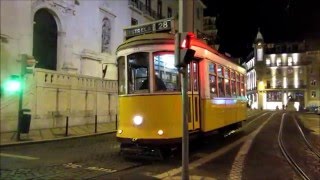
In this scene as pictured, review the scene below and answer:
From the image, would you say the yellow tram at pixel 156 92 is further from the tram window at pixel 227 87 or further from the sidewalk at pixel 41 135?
the sidewalk at pixel 41 135

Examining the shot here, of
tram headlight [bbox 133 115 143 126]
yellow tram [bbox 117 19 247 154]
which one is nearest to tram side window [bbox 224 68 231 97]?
yellow tram [bbox 117 19 247 154]

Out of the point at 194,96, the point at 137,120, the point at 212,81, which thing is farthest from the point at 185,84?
the point at 212,81

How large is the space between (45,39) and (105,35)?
288 inches

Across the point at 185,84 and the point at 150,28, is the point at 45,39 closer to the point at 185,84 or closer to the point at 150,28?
the point at 150,28

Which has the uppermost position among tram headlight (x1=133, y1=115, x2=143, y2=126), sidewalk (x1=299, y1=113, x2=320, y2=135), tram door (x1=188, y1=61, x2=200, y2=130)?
tram door (x1=188, y1=61, x2=200, y2=130)

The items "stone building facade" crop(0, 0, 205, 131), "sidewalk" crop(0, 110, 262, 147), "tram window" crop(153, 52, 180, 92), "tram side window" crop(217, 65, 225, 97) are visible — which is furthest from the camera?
"stone building facade" crop(0, 0, 205, 131)

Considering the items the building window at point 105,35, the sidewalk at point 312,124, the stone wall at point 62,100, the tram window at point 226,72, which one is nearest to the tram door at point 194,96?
the tram window at point 226,72

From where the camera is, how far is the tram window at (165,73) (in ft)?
41.8

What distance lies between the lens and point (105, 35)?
34.8m

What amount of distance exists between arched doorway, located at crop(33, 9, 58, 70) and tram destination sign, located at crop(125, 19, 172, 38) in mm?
13099

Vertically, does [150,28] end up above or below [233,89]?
above

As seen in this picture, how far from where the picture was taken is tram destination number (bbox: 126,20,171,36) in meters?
13.7

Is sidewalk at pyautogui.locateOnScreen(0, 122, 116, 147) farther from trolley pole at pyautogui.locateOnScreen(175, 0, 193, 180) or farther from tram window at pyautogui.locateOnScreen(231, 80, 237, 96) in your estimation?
trolley pole at pyautogui.locateOnScreen(175, 0, 193, 180)

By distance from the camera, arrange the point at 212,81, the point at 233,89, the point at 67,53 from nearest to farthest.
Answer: the point at 212,81, the point at 233,89, the point at 67,53
